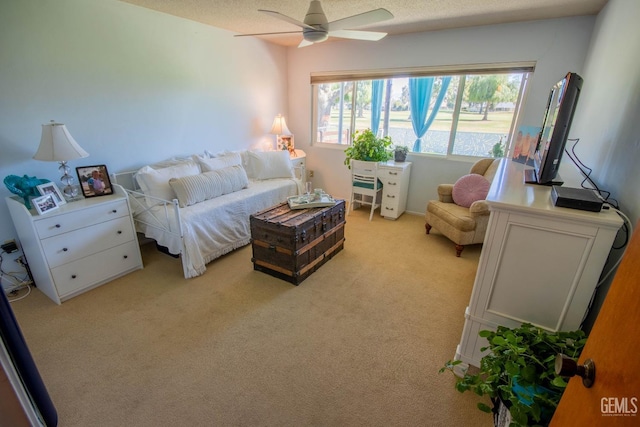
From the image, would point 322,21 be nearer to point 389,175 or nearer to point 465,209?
point 389,175

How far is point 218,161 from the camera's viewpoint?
11.4 ft

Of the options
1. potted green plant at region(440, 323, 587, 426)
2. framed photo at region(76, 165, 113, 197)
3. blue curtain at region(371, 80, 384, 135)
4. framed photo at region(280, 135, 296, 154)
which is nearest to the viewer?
potted green plant at region(440, 323, 587, 426)

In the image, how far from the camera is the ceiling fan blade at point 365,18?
1881 millimetres

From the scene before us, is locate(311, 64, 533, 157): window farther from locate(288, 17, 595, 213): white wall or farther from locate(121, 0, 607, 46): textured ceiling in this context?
locate(121, 0, 607, 46): textured ceiling

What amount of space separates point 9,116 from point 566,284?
3785mm

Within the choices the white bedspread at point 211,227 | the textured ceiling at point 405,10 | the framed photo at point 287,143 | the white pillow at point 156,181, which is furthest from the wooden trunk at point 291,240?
the framed photo at point 287,143

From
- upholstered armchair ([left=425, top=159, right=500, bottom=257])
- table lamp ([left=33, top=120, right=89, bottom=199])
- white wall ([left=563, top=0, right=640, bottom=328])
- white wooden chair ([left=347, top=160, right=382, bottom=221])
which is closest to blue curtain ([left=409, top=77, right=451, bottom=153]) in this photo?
white wooden chair ([left=347, top=160, right=382, bottom=221])

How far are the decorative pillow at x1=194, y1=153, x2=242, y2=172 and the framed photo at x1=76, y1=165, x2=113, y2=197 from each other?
0.96m

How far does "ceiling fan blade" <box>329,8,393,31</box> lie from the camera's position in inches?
74.1

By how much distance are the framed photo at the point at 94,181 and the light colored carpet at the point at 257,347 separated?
794 millimetres

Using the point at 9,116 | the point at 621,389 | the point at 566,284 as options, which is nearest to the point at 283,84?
the point at 9,116

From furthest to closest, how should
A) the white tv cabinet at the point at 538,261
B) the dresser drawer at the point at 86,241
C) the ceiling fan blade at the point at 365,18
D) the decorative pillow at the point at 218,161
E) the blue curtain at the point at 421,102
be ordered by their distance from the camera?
1. the blue curtain at the point at 421,102
2. the decorative pillow at the point at 218,161
3. the dresser drawer at the point at 86,241
4. the ceiling fan blade at the point at 365,18
5. the white tv cabinet at the point at 538,261

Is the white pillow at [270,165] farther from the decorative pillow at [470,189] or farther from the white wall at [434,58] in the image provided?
the decorative pillow at [470,189]

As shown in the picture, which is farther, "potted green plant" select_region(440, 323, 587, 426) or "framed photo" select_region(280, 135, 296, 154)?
"framed photo" select_region(280, 135, 296, 154)
